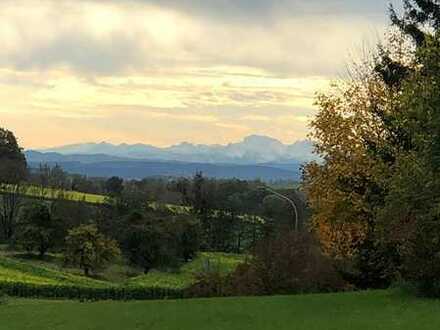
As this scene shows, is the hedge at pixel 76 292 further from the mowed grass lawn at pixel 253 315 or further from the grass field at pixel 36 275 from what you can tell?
the mowed grass lawn at pixel 253 315

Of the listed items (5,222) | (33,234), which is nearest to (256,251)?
(33,234)

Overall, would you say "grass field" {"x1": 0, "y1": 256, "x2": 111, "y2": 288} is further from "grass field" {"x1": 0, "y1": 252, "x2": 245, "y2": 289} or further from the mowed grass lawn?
the mowed grass lawn

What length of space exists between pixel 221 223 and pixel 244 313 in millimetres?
71656

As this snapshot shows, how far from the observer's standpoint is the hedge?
52.9 metres

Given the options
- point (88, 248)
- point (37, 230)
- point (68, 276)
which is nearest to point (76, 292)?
point (68, 276)

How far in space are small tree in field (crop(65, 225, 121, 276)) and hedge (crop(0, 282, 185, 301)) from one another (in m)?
14.3

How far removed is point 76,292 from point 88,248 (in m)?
15.2

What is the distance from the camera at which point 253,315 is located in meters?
23.0

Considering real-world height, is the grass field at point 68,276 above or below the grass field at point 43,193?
below

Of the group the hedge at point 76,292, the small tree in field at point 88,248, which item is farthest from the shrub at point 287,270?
the small tree in field at point 88,248

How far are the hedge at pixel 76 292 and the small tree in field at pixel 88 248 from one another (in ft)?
47.0

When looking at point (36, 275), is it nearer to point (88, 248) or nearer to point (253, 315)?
point (88, 248)

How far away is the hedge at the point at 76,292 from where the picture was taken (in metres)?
52.9

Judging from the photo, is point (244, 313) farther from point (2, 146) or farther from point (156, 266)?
point (2, 146)
